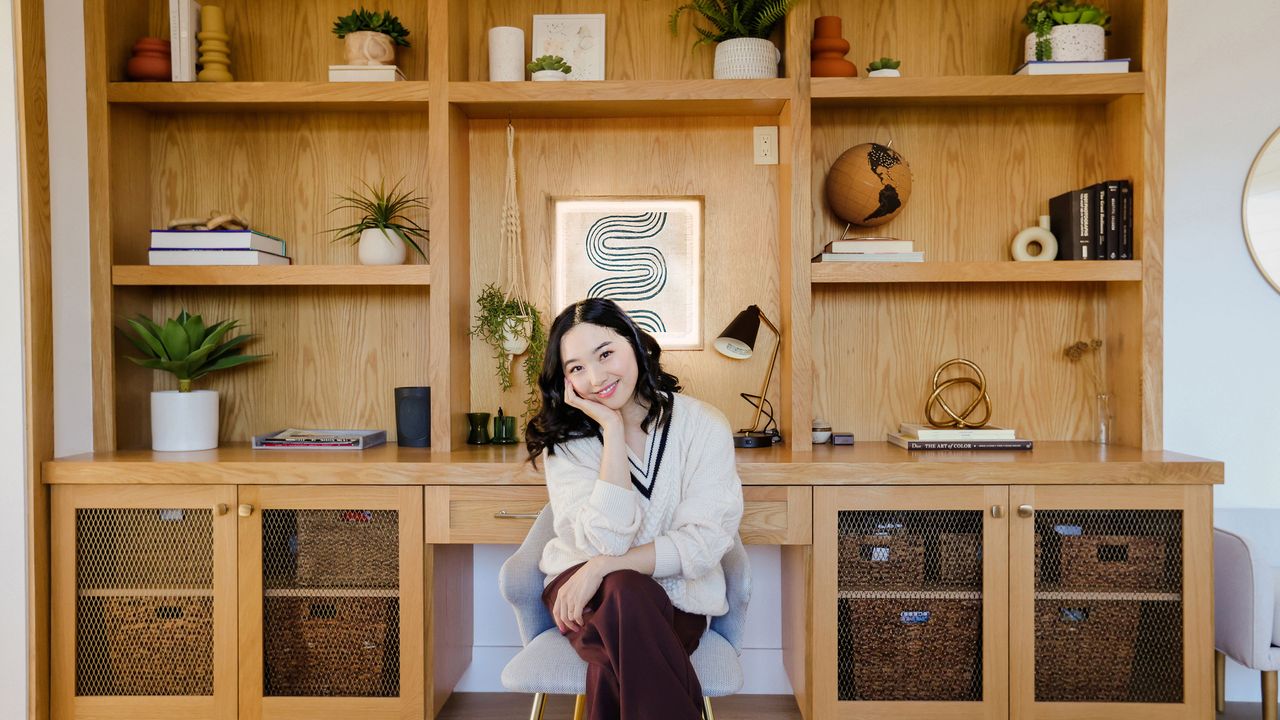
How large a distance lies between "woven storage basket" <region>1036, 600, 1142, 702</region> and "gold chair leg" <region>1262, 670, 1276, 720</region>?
322 millimetres

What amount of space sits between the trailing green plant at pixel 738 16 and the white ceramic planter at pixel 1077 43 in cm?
74

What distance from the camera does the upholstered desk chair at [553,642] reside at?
5.68ft

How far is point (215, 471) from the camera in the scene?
88.3 inches

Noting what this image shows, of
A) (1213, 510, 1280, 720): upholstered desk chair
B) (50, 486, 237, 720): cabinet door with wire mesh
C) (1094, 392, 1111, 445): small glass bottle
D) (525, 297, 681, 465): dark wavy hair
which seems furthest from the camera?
(1094, 392, 1111, 445): small glass bottle

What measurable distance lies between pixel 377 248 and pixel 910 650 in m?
1.85

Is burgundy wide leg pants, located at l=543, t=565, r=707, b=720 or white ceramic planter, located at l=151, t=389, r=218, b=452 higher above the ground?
white ceramic planter, located at l=151, t=389, r=218, b=452

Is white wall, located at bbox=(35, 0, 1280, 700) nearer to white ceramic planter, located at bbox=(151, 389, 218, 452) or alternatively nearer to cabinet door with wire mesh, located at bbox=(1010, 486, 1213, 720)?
cabinet door with wire mesh, located at bbox=(1010, 486, 1213, 720)

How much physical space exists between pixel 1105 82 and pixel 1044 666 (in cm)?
159

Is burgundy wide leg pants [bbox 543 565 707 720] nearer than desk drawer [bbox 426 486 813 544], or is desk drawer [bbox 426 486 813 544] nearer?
burgundy wide leg pants [bbox 543 565 707 720]

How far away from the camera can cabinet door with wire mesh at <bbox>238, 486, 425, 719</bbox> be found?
7.37 ft

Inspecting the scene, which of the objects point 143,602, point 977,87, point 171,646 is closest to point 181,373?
point 143,602

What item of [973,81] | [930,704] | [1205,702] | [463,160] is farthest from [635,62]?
[1205,702]

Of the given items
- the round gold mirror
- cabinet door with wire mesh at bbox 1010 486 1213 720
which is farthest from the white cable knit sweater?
the round gold mirror

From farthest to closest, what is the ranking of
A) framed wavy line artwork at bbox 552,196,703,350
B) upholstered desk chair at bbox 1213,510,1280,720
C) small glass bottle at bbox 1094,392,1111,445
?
framed wavy line artwork at bbox 552,196,703,350 < small glass bottle at bbox 1094,392,1111,445 < upholstered desk chair at bbox 1213,510,1280,720
